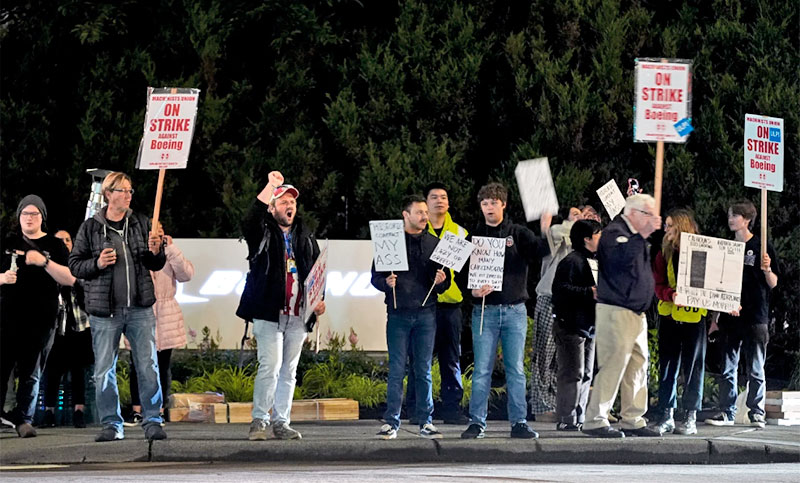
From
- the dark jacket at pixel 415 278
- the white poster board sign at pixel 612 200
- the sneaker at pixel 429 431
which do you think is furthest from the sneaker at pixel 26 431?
the white poster board sign at pixel 612 200

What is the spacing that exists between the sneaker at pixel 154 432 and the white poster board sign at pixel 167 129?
7.72ft

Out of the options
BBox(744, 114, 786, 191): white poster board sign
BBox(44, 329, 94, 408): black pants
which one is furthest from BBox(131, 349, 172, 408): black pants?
BBox(744, 114, 786, 191): white poster board sign

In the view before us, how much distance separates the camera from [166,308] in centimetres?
1371

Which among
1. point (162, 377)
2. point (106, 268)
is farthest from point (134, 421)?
point (106, 268)

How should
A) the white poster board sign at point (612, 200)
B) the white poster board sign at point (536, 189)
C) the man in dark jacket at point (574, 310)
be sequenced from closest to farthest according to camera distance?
the white poster board sign at point (536, 189), the man in dark jacket at point (574, 310), the white poster board sign at point (612, 200)

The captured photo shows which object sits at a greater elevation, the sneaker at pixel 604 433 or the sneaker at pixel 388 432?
the sneaker at pixel 604 433

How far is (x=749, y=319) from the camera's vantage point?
46.9 feet

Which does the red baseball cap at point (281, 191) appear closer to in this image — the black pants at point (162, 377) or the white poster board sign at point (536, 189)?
the white poster board sign at point (536, 189)

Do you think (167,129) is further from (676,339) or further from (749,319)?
(749,319)

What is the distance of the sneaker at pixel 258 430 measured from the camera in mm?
12094

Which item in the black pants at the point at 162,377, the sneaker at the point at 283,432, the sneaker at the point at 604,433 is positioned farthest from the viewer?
the black pants at the point at 162,377

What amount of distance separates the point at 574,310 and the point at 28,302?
15.7 feet

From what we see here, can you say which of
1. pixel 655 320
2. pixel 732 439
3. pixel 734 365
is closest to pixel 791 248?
pixel 655 320

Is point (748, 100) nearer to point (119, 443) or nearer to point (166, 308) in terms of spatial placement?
point (166, 308)
